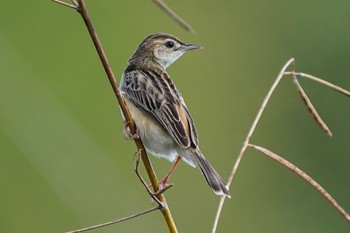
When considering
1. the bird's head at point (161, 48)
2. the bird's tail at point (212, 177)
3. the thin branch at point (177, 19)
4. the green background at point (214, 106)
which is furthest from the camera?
the green background at point (214, 106)

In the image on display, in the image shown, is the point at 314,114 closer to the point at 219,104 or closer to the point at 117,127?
the point at 117,127

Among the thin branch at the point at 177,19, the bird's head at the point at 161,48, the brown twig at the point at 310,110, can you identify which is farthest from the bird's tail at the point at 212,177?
the thin branch at the point at 177,19

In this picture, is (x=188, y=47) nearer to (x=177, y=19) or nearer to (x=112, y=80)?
(x=112, y=80)

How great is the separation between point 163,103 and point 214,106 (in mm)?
11737

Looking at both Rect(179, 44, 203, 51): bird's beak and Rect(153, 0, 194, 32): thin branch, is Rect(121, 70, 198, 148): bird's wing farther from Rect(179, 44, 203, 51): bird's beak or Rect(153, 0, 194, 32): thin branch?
Rect(153, 0, 194, 32): thin branch

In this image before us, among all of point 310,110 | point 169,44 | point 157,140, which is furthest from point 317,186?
point 169,44

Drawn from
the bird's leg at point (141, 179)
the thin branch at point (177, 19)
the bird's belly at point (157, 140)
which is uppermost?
the thin branch at point (177, 19)

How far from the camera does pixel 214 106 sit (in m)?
17.2

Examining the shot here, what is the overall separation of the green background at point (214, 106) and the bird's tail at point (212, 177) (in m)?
3.91

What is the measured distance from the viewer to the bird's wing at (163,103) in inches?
209

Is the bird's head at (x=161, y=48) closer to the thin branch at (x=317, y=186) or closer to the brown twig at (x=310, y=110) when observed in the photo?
the brown twig at (x=310, y=110)

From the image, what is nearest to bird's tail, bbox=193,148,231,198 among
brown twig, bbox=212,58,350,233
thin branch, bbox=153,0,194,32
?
brown twig, bbox=212,58,350,233

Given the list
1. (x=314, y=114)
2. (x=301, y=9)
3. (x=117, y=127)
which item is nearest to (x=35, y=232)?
(x=117, y=127)

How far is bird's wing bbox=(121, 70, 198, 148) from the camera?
5.32 metres
